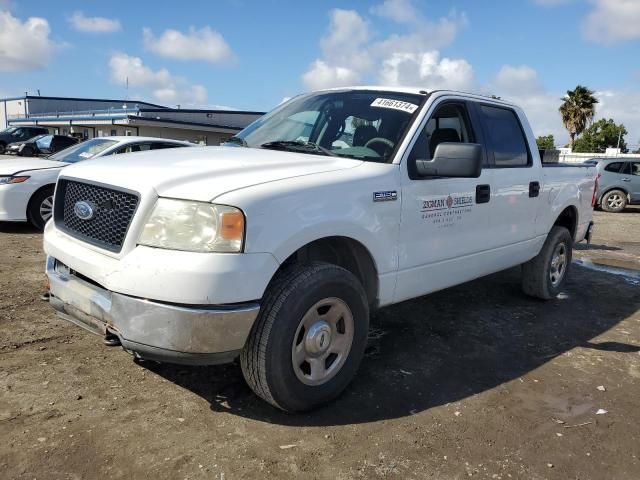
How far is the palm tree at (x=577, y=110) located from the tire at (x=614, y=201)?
3464 centimetres

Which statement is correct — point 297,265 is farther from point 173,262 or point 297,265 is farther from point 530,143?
point 530,143

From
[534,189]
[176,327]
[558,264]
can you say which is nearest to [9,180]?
[176,327]

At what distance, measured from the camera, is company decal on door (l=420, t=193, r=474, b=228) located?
3.62 metres

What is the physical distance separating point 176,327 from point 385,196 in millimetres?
1489

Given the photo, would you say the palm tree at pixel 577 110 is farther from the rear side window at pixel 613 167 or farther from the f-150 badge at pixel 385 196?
the f-150 badge at pixel 385 196

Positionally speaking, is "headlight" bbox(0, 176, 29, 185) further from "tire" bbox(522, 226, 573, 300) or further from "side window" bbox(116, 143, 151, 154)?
"tire" bbox(522, 226, 573, 300)

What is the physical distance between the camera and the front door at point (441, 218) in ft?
11.6

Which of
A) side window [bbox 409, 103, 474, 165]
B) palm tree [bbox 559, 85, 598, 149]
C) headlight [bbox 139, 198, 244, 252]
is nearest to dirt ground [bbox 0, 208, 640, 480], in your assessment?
headlight [bbox 139, 198, 244, 252]

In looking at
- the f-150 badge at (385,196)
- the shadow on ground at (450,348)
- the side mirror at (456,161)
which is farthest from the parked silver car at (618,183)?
the f-150 badge at (385,196)

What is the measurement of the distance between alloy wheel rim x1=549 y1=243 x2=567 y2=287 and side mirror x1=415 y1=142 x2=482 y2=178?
2684mm

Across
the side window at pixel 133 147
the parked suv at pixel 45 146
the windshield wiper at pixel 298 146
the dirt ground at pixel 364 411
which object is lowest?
the dirt ground at pixel 364 411

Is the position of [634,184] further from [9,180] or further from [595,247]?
[9,180]

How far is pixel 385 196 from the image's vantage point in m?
3.29

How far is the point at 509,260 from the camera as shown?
15.8 ft
